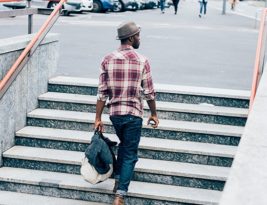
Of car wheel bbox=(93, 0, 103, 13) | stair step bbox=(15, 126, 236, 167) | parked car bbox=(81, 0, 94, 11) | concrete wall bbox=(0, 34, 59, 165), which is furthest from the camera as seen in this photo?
car wheel bbox=(93, 0, 103, 13)

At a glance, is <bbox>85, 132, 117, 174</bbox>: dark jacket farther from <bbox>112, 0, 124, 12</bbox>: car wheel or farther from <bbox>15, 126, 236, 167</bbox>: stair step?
<bbox>112, 0, 124, 12</bbox>: car wheel

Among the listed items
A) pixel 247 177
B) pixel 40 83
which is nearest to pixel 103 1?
pixel 40 83

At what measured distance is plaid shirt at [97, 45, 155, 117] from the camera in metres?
5.46

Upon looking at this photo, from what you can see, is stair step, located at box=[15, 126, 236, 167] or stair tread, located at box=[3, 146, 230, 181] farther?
stair step, located at box=[15, 126, 236, 167]

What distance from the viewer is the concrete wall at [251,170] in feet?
11.0

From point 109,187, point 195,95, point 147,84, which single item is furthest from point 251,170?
point 195,95

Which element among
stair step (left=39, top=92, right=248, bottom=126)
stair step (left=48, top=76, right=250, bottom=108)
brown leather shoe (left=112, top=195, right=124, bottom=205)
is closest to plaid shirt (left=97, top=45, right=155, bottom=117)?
brown leather shoe (left=112, top=195, right=124, bottom=205)

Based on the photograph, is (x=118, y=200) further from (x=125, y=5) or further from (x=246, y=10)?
(x=246, y=10)

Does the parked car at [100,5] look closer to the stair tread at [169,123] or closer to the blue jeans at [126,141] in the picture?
the stair tread at [169,123]

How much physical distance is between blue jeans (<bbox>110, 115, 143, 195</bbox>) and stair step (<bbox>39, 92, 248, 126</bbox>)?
152 centimetres

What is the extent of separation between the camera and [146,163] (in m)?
6.51

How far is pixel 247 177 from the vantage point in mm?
3586

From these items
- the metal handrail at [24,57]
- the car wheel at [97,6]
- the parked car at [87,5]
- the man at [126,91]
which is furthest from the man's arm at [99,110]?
the car wheel at [97,6]

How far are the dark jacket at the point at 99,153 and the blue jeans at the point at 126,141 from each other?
0.52ft
